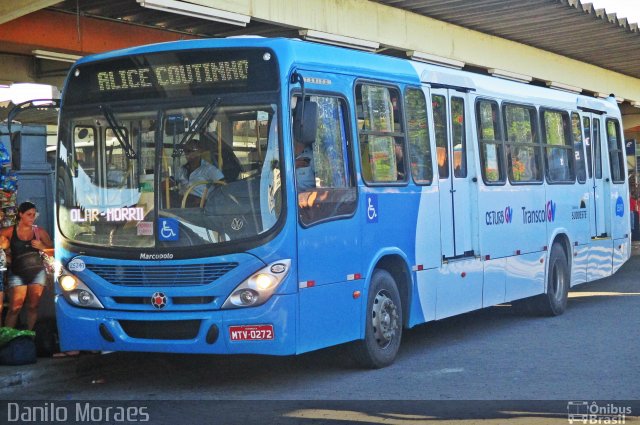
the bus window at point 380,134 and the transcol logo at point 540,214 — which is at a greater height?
the bus window at point 380,134

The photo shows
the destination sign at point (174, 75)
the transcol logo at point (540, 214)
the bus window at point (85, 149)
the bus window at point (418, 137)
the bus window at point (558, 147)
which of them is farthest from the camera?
the bus window at point (558, 147)

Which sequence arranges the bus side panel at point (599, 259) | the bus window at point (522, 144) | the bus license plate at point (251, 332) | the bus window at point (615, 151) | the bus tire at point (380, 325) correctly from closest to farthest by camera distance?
the bus license plate at point (251, 332) < the bus tire at point (380, 325) < the bus window at point (522, 144) < the bus side panel at point (599, 259) < the bus window at point (615, 151)

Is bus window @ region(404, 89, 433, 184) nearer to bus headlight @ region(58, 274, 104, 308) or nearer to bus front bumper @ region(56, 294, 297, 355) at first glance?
bus front bumper @ region(56, 294, 297, 355)

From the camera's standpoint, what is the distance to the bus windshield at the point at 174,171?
30.6ft

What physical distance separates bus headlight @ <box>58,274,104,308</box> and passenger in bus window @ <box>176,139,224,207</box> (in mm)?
1189

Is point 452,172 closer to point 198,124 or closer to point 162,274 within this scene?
point 198,124

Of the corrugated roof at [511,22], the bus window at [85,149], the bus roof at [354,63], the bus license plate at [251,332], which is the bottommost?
the bus license plate at [251,332]

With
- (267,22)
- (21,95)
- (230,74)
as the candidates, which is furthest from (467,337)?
(21,95)

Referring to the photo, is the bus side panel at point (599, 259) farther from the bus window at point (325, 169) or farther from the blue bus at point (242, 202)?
the bus window at point (325, 169)

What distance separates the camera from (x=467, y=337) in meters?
13.1

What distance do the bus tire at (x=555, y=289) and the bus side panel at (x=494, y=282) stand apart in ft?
5.25

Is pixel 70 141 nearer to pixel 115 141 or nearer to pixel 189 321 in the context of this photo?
pixel 115 141

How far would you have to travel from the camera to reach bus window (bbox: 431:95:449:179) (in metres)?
12.1

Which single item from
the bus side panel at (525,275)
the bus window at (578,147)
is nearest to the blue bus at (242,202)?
the bus side panel at (525,275)
